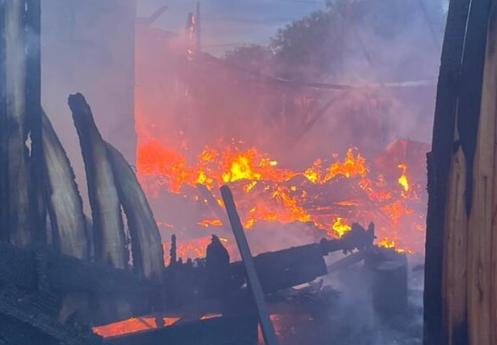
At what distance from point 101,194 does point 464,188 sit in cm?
306

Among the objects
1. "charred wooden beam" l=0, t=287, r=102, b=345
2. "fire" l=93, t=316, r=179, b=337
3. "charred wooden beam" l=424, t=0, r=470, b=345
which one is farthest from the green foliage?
"charred wooden beam" l=424, t=0, r=470, b=345

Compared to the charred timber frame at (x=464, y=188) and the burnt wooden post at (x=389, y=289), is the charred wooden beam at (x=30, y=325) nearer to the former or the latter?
the charred timber frame at (x=464, y=188)

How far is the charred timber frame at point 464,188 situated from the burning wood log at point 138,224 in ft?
9.11

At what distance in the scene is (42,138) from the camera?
13.6 feet

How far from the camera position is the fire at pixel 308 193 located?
40.1 ft

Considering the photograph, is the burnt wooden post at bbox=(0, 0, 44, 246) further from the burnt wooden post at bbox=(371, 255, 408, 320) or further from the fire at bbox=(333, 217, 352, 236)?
the fire at bbox=(333, 217, 352, 236)

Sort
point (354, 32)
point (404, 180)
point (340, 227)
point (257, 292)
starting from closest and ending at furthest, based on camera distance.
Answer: point (257, 292), point (340, 227), point (404, 180), point (354, 32)

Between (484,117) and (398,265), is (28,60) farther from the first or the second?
(398,265)

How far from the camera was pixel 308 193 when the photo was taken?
13242 mm

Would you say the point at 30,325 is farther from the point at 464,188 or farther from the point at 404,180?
the point at 404,180

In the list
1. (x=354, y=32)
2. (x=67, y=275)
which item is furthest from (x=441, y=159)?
(x=354, y=32)

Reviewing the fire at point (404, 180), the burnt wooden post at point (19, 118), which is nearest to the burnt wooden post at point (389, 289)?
the burnt wooden post at point (19, 118)

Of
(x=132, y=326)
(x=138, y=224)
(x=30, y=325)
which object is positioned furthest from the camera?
(x=132, y=326)

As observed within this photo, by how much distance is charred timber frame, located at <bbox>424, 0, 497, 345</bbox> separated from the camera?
2049 millimetres
